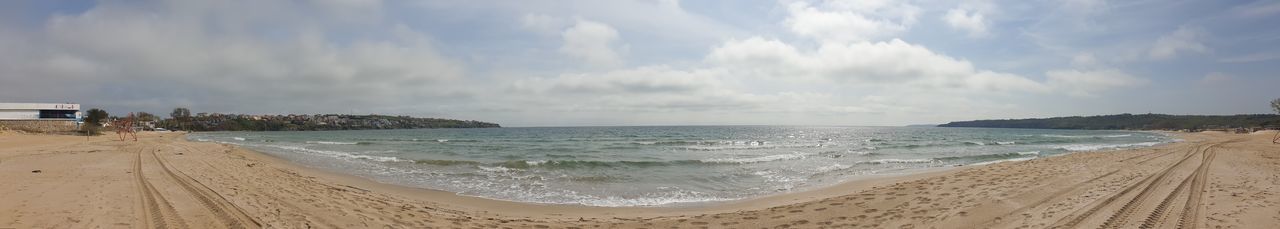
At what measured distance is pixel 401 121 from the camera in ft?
606

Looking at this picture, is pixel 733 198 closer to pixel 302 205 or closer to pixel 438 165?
pixel 302 205

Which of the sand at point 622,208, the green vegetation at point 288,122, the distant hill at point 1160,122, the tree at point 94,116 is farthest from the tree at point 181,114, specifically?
the distant hill at point 1160,122

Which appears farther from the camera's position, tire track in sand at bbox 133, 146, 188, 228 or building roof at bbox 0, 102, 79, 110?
building roof at bbox 0, 102, 79, 110

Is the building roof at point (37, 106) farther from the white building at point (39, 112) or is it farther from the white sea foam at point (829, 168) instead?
the white sea foam at point (829, 168)

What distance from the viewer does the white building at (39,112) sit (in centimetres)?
6349

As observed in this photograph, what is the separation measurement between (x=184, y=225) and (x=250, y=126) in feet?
539

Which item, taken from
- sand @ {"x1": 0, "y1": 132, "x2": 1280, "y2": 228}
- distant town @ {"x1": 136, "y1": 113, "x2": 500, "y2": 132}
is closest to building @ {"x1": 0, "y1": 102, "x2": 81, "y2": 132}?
distant town @ {"x1": 136, "y1": 113, "x2": 500, "y2": 132}

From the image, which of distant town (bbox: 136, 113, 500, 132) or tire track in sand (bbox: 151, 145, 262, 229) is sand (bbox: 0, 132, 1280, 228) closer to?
tire track in sand (bbox: 151, 145, 262, 229)

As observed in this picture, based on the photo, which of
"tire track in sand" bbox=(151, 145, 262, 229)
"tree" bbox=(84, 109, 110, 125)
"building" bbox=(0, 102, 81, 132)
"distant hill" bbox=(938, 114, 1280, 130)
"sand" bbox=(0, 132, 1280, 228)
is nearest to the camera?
"tire track in sand" bbox=(151, 145, 262, 229)

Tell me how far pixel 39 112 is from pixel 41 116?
56cm

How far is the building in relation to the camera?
62.4 metres

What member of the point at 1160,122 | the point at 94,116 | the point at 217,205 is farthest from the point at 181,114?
the point at 1160,122

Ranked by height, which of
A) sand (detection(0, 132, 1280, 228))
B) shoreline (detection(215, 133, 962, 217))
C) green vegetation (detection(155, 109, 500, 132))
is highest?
green vegetation (detection(155, 109, 500, 132))

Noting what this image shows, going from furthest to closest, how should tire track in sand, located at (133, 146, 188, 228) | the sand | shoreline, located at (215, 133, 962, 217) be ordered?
shoreline, located at (215, 133, 962, 217) < the sand < tire track in sand, located at (133, 146, 188, 228)
